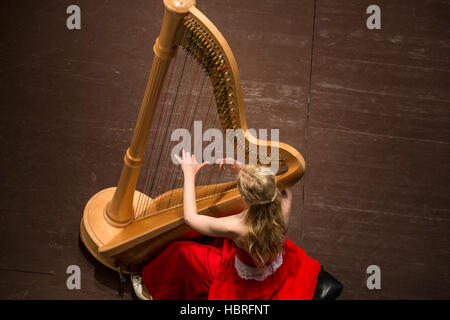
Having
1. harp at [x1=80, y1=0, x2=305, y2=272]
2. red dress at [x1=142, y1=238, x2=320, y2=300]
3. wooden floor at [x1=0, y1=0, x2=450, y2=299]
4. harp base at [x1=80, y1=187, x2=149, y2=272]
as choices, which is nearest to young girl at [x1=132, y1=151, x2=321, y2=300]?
red dress at [x1=142, y1=238, x2=320, y2=300]

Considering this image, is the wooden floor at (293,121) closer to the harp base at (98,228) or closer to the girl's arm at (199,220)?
the harp base at (98,228)

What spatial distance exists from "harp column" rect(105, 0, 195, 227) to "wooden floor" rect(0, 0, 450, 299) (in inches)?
17.6

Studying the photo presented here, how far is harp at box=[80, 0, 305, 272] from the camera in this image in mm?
1796

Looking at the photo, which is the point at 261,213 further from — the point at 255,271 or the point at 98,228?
the point at 98,228

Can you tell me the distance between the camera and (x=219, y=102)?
1897 millimetres

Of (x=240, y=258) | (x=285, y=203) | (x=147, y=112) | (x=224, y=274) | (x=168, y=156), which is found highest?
(x=147, y=112)

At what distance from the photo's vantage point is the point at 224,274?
2381mm

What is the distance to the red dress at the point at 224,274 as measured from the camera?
2.31 metres

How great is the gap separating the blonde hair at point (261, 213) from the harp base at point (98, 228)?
2.88ft

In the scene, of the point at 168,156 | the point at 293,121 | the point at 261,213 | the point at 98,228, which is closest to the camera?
the point at 261,213

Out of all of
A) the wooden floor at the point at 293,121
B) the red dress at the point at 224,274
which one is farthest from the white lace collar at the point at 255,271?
the wooden floor at the point at 293,121

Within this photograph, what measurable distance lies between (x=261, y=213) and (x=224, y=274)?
502 millimetres

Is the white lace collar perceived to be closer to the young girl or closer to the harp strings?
the young girl

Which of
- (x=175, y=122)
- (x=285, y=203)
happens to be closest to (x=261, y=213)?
(x=285, y=203)
